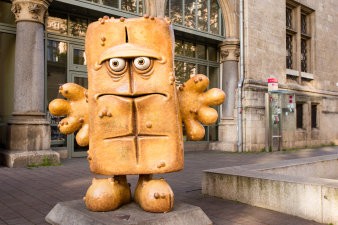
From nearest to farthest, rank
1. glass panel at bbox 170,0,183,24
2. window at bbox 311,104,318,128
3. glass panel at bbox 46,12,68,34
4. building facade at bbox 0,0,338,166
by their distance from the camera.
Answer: building facade at bbox 0,0,338,166
glass panel at bbox 46,12,68,34
glass panel at bbox 170,0,183,24
window at bbox 311,104,318,128

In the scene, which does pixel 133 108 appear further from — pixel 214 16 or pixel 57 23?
pixel 214 16

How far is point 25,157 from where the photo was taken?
7.89 m

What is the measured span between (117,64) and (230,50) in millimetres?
10792

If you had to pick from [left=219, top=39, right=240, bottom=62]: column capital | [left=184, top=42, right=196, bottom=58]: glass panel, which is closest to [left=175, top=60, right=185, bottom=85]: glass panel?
[left=184, top=42, right=196, bottom=58]: glass panel

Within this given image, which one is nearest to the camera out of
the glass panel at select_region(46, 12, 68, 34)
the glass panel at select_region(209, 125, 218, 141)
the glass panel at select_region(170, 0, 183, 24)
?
the glass panel at select_region(46, 12, 68, 34)

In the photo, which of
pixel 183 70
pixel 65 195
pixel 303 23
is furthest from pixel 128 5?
pixel 303 23

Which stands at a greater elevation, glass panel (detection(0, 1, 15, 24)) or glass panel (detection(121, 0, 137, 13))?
glass panel (detection(121, 0, 137, 13))

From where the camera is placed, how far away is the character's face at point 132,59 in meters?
3.19

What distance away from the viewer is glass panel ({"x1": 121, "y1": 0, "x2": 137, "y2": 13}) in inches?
418

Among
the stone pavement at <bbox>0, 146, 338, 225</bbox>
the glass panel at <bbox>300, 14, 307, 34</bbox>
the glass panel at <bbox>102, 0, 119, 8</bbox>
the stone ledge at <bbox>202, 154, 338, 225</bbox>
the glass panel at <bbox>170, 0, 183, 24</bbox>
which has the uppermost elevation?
the glass panel at <bbox>300, 14, 307, 34</bbox>

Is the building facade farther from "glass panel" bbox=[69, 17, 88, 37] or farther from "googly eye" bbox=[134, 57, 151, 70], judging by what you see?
"googly eye" bbox=[134, 57, 151, 70]

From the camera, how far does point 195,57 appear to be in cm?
1341

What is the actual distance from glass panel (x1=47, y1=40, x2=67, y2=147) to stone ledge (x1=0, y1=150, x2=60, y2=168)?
5.19ft

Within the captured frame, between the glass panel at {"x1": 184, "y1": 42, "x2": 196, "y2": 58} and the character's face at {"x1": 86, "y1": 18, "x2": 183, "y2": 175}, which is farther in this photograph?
the glass panel at {"x1": 184, "y1": 42, "x2": 196, "y2": 58}
